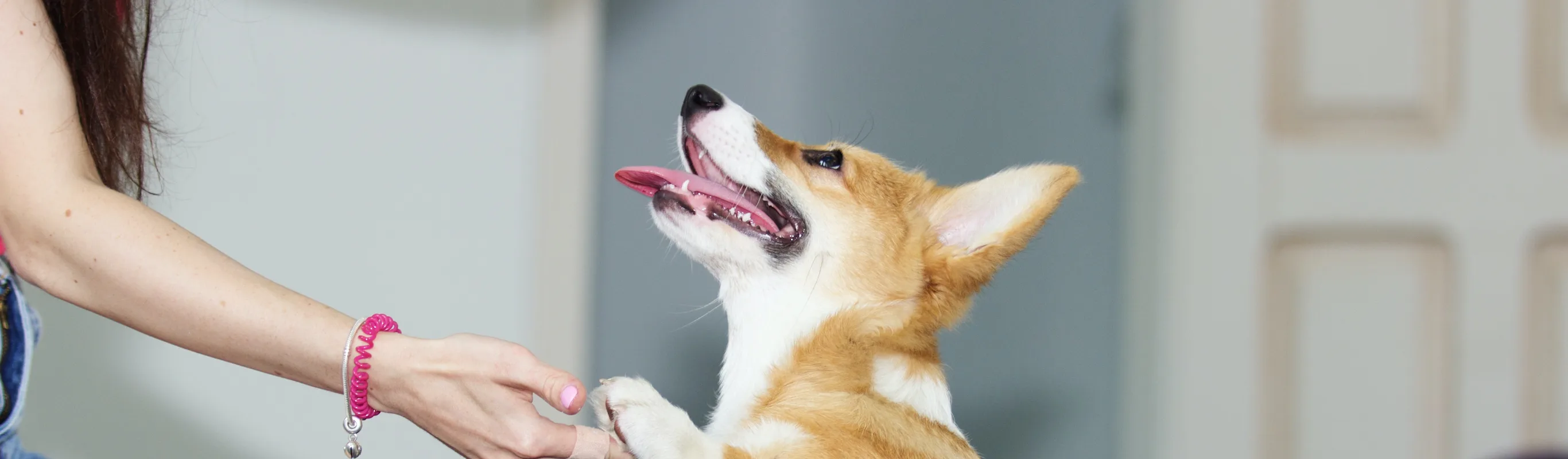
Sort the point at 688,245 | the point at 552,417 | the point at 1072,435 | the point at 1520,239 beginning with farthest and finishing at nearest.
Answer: the point at 1072,435 → the point at 552,417 → the point at 1520,239 → the point at 688,245

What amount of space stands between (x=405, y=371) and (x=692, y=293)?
0.91 metres

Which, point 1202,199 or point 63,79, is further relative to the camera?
point 1202,199

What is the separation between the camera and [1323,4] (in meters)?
1.83

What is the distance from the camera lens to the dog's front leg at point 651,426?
35.4 inches

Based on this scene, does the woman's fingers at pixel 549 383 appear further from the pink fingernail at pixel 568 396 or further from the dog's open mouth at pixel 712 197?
the dog's open mouth at pixel 712 197

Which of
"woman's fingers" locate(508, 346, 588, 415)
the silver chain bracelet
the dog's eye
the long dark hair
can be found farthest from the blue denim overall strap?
the dog's eye

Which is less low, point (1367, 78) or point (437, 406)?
point (1367, 78)

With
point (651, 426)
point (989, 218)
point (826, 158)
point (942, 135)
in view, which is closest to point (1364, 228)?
point (942, 135)

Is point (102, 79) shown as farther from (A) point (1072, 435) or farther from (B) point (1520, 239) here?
(B) point (1520, 239)

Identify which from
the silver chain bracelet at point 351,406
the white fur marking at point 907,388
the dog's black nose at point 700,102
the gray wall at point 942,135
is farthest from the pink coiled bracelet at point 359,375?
the gray wall at point 942,135

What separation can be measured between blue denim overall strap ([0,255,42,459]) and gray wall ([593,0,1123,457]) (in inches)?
40.7

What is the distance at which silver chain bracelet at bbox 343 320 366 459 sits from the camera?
0.94 metres

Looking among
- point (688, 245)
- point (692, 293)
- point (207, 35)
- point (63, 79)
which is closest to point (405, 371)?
point (688, 245)

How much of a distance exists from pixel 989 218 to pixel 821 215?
7.4 inches
